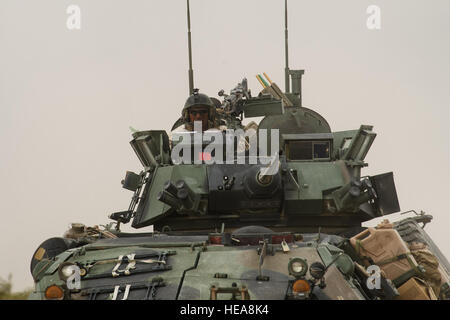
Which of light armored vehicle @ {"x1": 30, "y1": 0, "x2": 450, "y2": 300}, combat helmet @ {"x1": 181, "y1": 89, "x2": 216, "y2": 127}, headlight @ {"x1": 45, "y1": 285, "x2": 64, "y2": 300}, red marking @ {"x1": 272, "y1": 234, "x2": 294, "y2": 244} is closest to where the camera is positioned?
headlight @ {"x1": 45, "y1": 285, "x2": 64, "y2": 300}

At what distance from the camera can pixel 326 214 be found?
16422 millimetres

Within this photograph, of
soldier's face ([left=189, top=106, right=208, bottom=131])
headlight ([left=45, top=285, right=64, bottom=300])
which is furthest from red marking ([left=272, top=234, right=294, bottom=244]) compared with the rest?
soldier's face ([left=189, top=106, right=208, bottom=131])

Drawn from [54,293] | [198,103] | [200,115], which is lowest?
[54,293]

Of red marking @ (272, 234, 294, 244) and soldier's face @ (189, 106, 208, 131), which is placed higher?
soldier's face @ (189, 106, 208, 131)

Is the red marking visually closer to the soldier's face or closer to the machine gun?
the soldier's face

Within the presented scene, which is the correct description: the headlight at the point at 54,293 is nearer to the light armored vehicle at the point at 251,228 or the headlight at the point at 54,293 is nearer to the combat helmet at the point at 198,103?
the light armored vehicle at the point at 251,228

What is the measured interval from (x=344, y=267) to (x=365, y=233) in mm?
2189

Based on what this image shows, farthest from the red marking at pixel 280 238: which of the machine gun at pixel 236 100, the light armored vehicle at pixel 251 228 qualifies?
the machine gun at pixel 236 100

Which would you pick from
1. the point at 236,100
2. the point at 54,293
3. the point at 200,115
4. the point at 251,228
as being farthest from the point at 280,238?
the point at 236,100

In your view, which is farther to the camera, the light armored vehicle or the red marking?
the red marking

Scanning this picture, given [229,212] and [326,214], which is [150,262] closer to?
[229,212]

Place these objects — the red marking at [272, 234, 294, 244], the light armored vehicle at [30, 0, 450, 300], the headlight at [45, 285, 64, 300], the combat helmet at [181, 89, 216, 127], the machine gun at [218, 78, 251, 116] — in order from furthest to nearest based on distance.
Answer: the machine gun at [218, 78, 251, 116]
the combat helmet at [181, 89, 216, 127]
the red marking at [272, 234, 294, 244]
the light armored vehicle at [30, 0, 450, 300]
the headlight at [45, 285, 64, 300]

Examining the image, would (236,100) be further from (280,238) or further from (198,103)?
(280,238)
